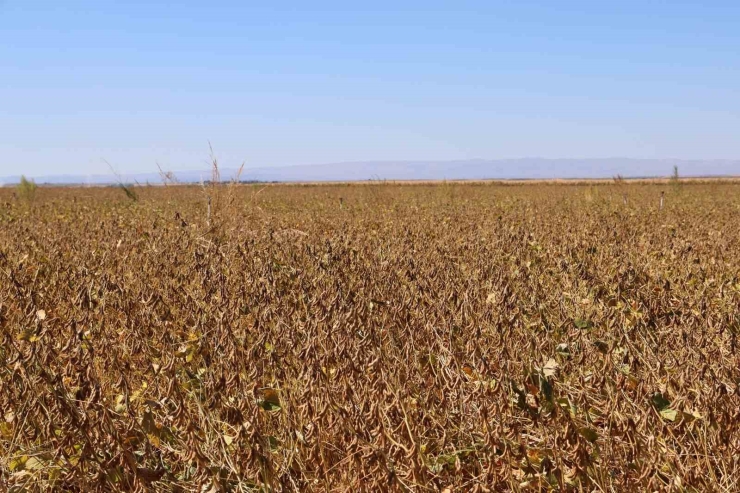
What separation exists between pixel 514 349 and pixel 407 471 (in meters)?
0.93

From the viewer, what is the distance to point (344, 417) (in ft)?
8.51

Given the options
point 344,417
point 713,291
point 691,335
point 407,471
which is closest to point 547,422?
point 407,471

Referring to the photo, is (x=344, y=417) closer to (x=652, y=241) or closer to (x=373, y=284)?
(x=373, y=284)

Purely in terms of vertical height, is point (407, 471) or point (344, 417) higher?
point (344, 417)

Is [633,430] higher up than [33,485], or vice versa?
[633,430]

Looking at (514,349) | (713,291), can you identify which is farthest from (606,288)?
(514,349)

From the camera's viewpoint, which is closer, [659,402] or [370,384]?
[659,402]

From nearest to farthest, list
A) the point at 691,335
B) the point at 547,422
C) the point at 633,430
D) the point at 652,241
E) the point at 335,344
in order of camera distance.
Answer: the point at 633,430, the point at 547,422, the point at 335,344, the point at 691,335, the point at 652,241

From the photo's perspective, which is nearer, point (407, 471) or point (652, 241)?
point (407, 471)

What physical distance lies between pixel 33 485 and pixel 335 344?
1287mm

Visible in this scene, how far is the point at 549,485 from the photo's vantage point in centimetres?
243

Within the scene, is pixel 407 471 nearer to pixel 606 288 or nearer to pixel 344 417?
pixel 344 417

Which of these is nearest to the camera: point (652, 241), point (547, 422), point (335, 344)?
point (547, 422)

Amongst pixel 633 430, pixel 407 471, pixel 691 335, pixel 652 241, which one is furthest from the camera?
pixel 652 241
